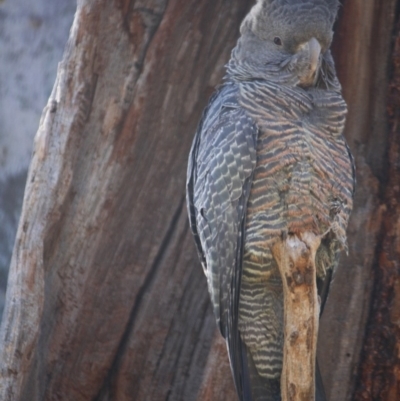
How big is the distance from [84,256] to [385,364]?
1744 millimetres

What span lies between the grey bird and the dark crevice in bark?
2.27 ft

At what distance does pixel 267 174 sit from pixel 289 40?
637 mm

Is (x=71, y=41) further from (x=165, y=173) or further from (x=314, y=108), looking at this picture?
(x=314, y=108)

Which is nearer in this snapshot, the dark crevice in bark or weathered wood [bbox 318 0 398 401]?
weathered wood [bbox 318 0 398 401]

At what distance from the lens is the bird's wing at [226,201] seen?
2992 mm

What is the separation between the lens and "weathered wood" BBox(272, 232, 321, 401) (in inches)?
110

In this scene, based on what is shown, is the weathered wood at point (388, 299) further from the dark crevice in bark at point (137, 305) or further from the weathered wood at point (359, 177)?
the dark crevice in bark at point (137, 305)

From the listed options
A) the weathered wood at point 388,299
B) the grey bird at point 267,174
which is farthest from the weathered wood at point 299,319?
the weathered wood at point 388,299

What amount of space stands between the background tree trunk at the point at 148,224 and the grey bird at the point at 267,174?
604mm

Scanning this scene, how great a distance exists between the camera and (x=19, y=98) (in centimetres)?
545

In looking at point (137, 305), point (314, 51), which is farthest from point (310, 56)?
point (137, 305)

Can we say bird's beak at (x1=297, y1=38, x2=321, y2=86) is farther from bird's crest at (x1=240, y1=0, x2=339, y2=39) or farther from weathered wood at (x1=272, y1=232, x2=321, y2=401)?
weathered wood at (x1=272, y1=232, x2=321, y2=401)

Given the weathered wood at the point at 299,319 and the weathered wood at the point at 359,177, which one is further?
the weathered wood at the point at 359,177

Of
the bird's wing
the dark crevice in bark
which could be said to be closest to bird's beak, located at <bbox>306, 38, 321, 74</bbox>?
the bird's wing
